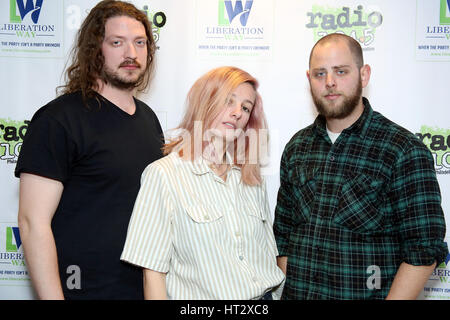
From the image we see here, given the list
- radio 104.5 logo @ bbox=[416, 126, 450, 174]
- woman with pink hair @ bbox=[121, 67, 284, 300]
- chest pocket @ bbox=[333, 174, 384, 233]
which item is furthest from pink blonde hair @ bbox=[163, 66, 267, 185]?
radio 104.5 logo @ bbox=[416, 126, 450, 174]

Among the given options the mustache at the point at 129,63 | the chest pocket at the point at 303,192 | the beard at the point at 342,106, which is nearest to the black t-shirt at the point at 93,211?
the mustache at the point at 129,63

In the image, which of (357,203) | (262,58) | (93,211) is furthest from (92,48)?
(357,203)

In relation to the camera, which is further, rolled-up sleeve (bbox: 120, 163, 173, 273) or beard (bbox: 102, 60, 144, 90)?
beard (bbox: 102, 60, 144, 90)

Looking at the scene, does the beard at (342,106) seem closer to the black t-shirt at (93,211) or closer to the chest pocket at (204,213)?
the chest pocket at (204,213)

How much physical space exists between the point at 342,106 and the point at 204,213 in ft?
2.51

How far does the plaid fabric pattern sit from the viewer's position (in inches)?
65.6

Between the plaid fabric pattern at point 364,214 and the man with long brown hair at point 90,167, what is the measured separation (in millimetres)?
693

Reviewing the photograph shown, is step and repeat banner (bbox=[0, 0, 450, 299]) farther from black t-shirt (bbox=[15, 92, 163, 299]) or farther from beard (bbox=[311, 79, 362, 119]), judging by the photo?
black t-shirt (bbox=[15, 92, 163, 299])

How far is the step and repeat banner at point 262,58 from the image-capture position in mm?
2465

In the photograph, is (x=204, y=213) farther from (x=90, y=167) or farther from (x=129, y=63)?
(x=129, y=63)

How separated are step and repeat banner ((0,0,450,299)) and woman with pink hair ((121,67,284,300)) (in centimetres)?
87

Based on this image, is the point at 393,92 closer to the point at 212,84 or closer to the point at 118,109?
the point at 212,84

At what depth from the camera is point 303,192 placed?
1.90 metres
